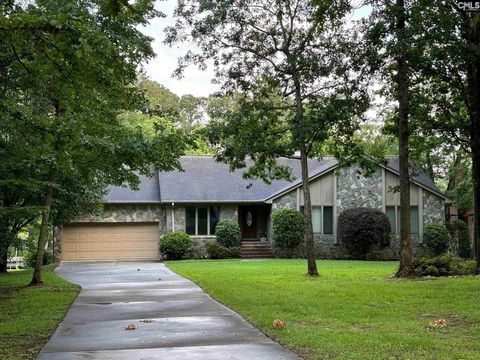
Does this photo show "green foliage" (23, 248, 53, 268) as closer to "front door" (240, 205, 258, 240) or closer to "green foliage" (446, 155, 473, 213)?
"front door" (240, 205, 258, 240)

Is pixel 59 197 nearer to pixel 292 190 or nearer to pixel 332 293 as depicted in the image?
pixel 332 293

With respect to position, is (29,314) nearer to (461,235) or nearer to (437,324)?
(437,324)

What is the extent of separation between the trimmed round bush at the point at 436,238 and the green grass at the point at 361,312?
535 inches

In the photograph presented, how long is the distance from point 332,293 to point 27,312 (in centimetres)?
638

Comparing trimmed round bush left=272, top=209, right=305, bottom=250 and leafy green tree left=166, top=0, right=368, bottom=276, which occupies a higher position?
leafy green tree left=166, top=0, right=368, bottom=276

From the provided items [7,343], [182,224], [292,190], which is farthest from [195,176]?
[7,343]

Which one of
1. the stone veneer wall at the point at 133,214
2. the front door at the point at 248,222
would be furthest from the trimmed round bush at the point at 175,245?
the front door at the point at 248,222

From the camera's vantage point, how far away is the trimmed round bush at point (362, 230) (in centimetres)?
2842

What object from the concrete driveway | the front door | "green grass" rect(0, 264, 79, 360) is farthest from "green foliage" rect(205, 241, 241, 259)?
the concrete driveway

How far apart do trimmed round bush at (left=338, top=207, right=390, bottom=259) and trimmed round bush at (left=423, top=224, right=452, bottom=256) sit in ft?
7.34

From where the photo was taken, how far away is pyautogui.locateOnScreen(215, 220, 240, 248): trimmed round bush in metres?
29.7

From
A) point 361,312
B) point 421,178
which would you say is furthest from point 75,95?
point 421,178

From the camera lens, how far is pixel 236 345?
7184 mm

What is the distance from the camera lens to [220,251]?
96.9ft
